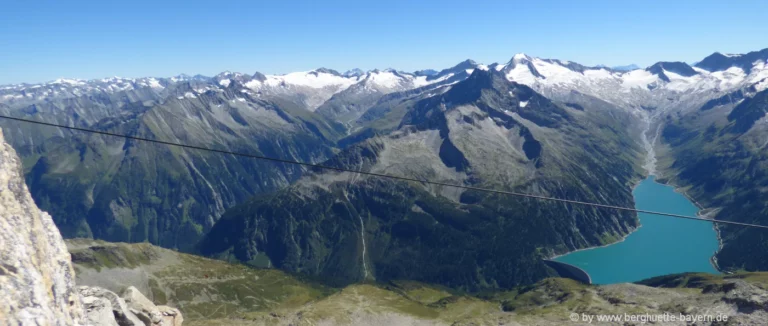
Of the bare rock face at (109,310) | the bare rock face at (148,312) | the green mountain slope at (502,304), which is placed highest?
the bare rock face at (109,310)

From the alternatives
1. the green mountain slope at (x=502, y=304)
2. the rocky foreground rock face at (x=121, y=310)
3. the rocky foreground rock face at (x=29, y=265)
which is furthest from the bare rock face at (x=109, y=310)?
the green mountain slope at (x=502, y=304)

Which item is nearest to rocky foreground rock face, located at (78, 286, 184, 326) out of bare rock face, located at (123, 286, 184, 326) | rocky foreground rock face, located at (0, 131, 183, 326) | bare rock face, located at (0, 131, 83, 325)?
bare rock face, located at (123, 286, 184, 326)

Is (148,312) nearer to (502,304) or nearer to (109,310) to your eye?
(109,310)

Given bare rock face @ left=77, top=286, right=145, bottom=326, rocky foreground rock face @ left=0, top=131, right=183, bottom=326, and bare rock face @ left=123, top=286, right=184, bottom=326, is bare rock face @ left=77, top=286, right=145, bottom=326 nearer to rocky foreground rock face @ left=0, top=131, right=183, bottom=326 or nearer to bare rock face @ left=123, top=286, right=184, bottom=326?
bare rock face @ left=123, top=286, right=184, bottom=326

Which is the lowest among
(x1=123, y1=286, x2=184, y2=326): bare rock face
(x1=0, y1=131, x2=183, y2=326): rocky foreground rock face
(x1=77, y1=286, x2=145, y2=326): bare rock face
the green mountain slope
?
the green mountain slope

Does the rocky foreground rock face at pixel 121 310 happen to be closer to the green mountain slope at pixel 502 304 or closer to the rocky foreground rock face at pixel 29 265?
the rocky foreground rock face at pixel 29 265

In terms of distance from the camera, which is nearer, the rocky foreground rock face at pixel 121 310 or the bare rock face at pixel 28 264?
the bare rock face at pixel 28 264

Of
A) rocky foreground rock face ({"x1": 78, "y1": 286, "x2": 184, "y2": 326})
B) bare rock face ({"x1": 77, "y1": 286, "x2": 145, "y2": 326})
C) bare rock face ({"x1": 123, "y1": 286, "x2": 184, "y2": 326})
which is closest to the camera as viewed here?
bare rock face ({"x1": 77, "y1": 286, "x2": 145, "y2": 326})

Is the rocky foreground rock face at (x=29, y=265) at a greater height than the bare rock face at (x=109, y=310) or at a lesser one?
greater
